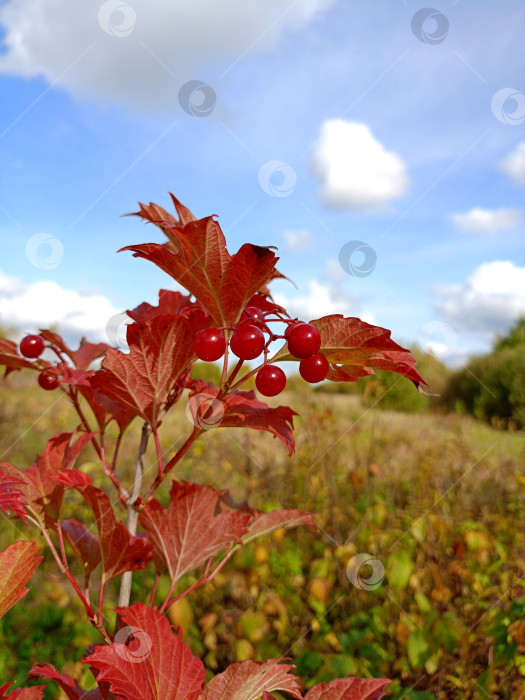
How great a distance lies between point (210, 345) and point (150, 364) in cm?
15

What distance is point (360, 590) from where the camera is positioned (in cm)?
253

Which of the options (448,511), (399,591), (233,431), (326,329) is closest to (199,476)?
(233,431)

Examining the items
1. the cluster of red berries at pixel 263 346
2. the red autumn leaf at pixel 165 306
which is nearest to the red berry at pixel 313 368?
the cluster of red berries at pixel 263 346

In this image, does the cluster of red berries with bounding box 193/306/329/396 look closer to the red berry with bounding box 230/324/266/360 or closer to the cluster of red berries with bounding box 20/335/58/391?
the red berry with bounding box 230/324/266/360

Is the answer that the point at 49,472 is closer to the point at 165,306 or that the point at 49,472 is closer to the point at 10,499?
the point at 10,499

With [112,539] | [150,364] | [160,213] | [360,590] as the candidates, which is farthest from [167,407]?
[360,590]

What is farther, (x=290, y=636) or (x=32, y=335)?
(x=290, y=636)

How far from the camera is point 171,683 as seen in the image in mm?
742

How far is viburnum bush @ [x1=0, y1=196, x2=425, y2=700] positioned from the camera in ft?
2.31

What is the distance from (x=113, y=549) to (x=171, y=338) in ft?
1.17

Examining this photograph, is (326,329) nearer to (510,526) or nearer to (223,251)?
(223,251)

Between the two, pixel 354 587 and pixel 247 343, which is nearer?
pixel 247 343

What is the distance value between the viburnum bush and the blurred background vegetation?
3.49 feet

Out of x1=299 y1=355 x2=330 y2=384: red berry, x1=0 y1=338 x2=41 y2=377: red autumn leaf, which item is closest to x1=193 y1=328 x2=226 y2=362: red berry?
x1=299 y1=355 x2=330 y2=384: red berry
